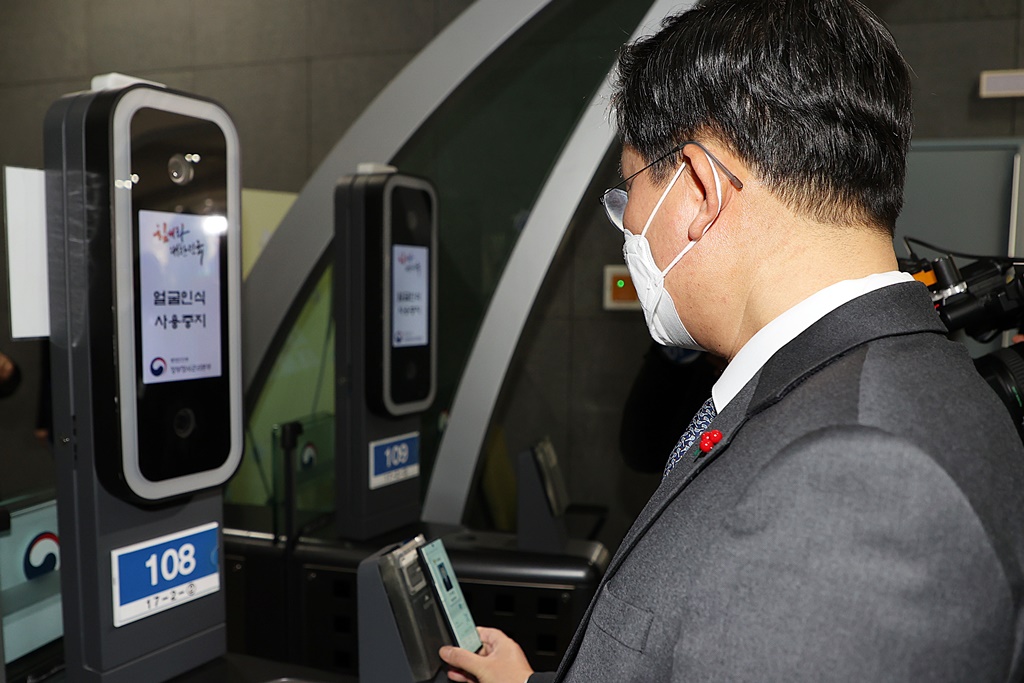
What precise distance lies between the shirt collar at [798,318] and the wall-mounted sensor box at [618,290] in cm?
272

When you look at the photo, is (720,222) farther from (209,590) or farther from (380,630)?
(209,590)

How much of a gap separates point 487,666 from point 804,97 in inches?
37.3

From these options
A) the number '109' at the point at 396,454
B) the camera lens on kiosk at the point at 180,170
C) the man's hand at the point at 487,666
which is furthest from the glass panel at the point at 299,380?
the man's hand at the point at 487,666

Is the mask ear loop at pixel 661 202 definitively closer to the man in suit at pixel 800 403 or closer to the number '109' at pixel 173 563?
the man in suit at pixel 800 403

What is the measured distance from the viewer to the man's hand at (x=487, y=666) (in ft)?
4.08

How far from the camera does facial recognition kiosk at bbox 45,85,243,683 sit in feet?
4.27

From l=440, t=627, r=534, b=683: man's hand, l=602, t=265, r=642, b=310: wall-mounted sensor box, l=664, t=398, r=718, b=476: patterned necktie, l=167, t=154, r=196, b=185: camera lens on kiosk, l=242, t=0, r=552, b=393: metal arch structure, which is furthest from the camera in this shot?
l=602, t=265, r=642, b=310: wall-mounted sensor box

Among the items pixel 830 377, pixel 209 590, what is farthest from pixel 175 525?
pixel 830 377

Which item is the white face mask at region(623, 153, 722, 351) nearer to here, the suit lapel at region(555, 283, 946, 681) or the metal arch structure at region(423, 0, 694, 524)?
the suit lapel at region(555, 283, 946, 681)

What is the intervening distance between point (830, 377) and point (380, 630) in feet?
2.79

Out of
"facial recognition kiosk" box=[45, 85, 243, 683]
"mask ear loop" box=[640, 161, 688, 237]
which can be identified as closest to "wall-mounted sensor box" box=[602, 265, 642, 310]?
"facial recognition kiosk" box=[45, 85, 243, 683]

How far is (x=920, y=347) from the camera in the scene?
70 centimetres

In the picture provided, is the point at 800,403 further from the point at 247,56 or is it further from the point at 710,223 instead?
the point at 247,56

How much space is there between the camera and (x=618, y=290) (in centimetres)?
354
